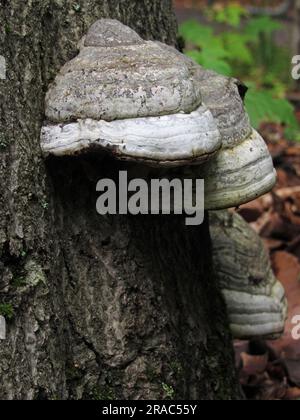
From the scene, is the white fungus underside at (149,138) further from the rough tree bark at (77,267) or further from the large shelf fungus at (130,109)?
the rough tree bark at (77,267)

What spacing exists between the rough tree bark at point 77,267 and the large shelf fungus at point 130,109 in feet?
0.47

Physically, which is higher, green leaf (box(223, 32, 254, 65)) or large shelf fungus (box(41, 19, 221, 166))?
green leaf (box(223, 32, 254, 65))

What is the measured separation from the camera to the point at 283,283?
16.0ft

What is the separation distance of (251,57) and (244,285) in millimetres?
10404

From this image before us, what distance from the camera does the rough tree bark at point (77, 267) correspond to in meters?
2.47

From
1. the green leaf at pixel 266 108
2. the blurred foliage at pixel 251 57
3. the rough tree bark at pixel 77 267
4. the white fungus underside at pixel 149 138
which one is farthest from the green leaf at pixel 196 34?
the white fungus underside at pixel 149 138

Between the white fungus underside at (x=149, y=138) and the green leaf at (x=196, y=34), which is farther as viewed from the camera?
the green leaf at (x=196, y=34)

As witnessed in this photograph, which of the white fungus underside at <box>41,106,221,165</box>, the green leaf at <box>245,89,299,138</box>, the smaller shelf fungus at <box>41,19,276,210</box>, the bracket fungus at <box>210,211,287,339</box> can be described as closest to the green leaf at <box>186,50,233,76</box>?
the green leaf at <box>245,89,299,138</box>

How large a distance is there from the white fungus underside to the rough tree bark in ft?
0.81

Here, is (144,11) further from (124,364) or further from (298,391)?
(298,391)

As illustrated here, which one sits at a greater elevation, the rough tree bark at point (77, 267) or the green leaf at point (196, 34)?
the green leaf at point (196, 34)

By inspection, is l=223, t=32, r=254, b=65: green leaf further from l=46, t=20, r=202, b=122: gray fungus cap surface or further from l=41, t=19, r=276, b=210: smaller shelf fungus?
l=46, t=20, r=202, b=122: gray fungus cap surface

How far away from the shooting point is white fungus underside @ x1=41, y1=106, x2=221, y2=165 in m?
2.26

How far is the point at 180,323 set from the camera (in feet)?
10.1
